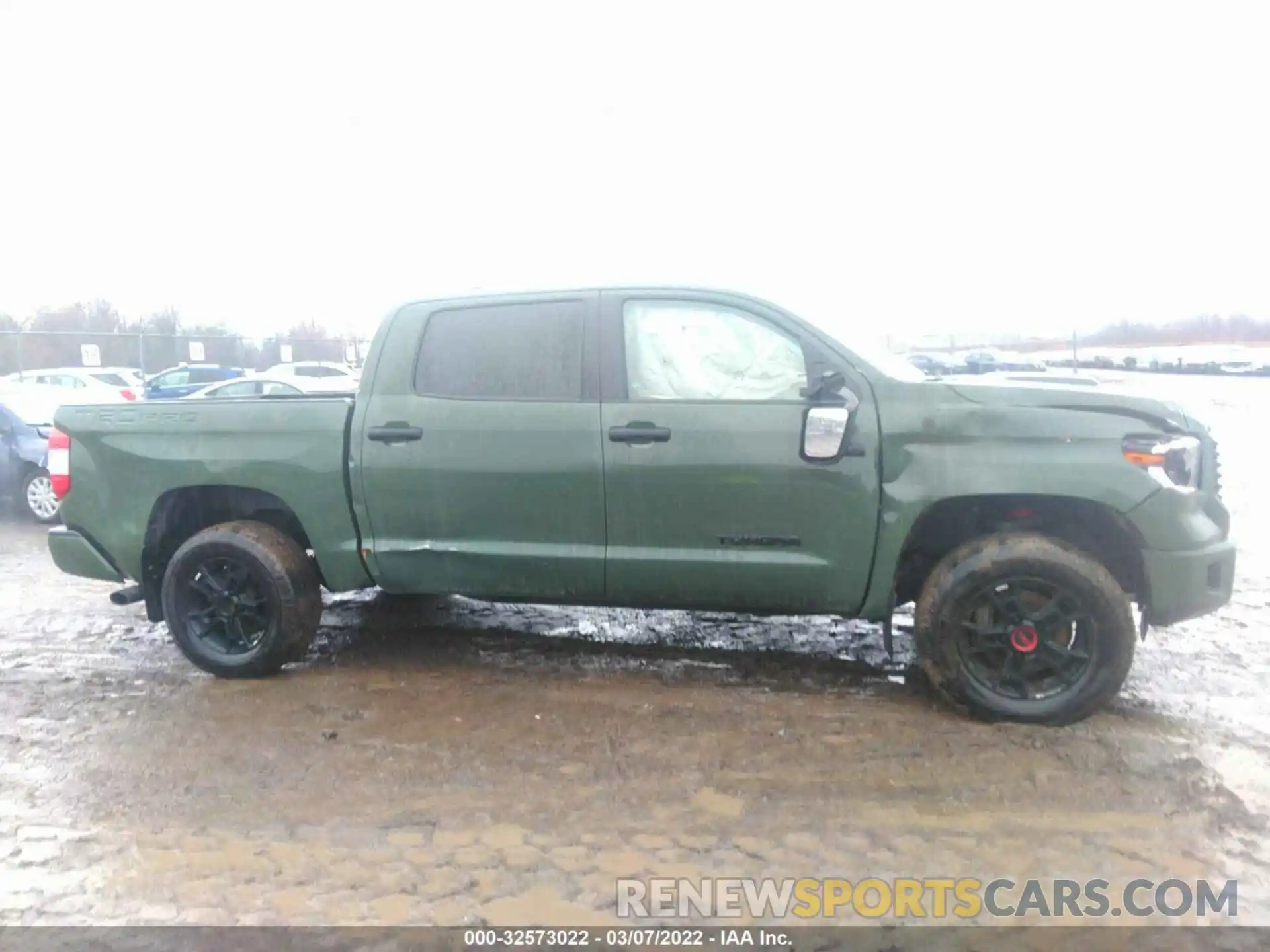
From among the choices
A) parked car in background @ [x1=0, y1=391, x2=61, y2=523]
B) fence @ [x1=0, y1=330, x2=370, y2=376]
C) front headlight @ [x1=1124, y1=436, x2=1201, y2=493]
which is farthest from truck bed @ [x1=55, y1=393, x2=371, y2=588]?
fence @ [x1=0, y1=330, x2=370, y2=376]

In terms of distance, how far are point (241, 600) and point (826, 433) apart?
2.92 metres

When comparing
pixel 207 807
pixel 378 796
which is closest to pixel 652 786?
pixel 378 796

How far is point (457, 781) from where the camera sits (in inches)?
133

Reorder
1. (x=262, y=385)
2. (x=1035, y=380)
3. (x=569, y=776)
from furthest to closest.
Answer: (x=262, y=385)
(x=1035, y=380)
(x=569, y=776)

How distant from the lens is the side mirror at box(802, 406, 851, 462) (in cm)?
376

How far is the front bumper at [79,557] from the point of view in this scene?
180 inches

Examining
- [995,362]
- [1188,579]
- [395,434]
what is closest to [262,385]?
[395,434]

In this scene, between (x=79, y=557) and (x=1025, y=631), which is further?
(x=79, y=557)

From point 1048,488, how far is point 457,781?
2575 millimetres

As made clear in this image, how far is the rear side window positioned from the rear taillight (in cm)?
189

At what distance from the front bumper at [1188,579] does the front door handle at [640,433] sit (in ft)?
6.58

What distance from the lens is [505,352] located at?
4207 mm

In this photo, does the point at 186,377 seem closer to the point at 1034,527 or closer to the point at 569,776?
the point at 569,776

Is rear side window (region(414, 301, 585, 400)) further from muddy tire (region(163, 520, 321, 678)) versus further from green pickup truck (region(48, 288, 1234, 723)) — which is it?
muddy tire (region(163, 520, 321, 678))
